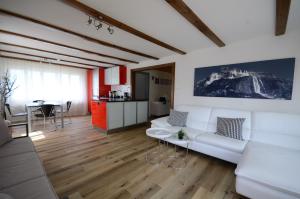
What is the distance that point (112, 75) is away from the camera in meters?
5.72

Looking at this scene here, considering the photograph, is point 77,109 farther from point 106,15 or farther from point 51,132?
point 106,15

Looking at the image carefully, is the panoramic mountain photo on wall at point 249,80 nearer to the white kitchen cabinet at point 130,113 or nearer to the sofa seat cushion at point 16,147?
the white kitchen cabinet at point 130,113

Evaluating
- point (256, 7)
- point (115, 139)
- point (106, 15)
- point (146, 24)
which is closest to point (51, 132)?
point (115, 139)

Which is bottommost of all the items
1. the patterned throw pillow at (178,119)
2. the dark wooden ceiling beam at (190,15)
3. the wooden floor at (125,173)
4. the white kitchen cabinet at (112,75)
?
the wooden floor at (125,173)

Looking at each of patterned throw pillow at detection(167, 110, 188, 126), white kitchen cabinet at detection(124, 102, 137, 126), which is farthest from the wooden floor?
white kitchen cabinet at detection(124, 102, 137, 126)

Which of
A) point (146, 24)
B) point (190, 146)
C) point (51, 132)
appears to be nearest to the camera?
point (146, 24)

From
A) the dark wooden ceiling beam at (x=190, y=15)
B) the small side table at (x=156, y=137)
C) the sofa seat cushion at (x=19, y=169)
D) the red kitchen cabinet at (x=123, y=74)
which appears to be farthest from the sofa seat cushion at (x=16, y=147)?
the red kitchen cabinet at (x=123, y=74)

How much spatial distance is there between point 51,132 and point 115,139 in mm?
1992

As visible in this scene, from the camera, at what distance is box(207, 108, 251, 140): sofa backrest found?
97.1 inches

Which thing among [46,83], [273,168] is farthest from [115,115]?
[46,83]

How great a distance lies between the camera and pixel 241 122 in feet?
8.02

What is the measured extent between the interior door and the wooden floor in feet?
9.69

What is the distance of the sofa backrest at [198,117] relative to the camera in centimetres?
302

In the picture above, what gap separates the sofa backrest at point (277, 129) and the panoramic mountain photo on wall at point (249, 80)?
1.35 ft
